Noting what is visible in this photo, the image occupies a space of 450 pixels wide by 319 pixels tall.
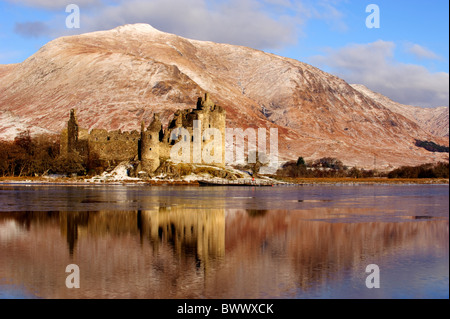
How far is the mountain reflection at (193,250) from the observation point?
456 inches

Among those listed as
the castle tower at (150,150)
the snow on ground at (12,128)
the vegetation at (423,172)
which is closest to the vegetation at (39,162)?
the castle tower at (150,150)

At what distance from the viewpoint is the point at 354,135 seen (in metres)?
181

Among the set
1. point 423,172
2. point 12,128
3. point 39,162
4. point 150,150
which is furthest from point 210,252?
point 12,128

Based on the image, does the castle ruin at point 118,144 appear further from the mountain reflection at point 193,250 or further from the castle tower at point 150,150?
the mountain reflection at point 193,250

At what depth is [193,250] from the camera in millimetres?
15641

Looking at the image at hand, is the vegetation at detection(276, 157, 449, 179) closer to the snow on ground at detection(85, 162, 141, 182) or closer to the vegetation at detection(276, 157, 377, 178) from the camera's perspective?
the vegetation at detection(276, 157, 377, 178)

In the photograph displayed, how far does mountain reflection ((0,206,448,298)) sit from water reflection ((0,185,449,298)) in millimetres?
25

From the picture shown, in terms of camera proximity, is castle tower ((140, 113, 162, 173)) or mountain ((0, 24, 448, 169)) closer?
castle tower ((140, 113, 162, 173))

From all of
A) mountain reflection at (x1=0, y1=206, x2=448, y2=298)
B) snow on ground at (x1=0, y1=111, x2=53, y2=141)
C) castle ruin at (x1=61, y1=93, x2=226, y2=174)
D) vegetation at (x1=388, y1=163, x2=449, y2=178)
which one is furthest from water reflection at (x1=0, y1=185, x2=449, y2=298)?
vegetation at (x1=388, y1=163, x2=449, y2=178)

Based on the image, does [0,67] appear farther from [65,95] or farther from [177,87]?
[177,87]

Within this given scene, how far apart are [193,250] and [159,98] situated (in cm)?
12061

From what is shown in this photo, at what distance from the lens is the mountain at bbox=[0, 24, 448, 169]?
129 meters

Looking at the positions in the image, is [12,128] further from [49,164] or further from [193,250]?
[193,250]

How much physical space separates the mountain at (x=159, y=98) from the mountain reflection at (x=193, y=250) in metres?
89.8
